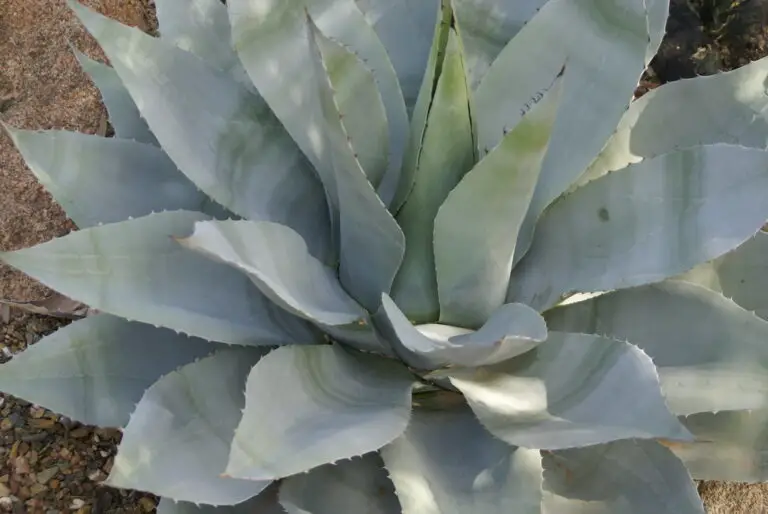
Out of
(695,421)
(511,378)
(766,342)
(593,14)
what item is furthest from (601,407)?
(593,14)

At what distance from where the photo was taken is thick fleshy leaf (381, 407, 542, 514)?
0.86 m

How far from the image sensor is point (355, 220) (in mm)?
919

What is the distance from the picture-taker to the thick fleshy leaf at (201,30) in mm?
1149

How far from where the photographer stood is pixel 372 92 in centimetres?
95

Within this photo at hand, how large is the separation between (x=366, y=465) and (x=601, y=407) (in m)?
0.33

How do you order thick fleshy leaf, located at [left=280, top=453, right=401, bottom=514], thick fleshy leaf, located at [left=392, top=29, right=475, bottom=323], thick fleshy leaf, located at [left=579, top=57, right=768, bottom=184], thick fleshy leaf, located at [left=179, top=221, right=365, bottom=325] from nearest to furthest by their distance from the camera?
thick fleshy leaf, located at [left=179, top=221, right=365, bottom=325] → thick fleshy leaf, located at [left=392, top=29, right=475, bottom=323] → thick fleshy leaf, located at [left=280, top=453, right=401, bottom=514] → thick fleshy leaf, located at [left=579, top=57, right=768, bottom=184]

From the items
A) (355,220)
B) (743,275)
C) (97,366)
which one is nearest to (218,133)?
(355,220)

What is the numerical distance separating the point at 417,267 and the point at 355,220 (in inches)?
4.2

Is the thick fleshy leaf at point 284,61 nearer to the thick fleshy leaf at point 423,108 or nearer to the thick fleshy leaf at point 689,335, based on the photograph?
the thick fleshy leaf at point 423,108

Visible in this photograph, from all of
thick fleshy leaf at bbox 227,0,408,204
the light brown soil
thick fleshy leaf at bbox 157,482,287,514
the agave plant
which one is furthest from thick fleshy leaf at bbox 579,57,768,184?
the light brown soil

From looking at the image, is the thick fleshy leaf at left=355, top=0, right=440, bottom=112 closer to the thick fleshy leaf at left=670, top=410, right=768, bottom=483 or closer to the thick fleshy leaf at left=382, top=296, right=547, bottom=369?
the thick fleshy leaf at left=382, top=296, right=547, bottom=369

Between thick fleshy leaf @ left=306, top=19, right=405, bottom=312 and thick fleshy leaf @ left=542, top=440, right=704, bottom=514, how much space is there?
34 cm

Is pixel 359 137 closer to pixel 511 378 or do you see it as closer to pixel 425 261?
pixel 425 261

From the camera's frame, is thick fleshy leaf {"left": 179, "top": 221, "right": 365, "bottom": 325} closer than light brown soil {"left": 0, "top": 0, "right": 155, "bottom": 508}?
Yes
